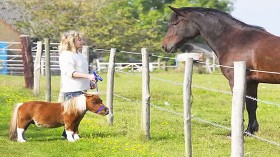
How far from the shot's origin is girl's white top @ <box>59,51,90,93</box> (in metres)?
11.8

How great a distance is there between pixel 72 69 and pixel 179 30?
281cm

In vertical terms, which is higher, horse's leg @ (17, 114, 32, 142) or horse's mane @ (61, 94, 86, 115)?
horse's mane @ (61, 94, 86, 115)

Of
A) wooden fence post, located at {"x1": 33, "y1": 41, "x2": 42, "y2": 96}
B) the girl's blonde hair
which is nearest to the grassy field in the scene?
the girl's blonde hair

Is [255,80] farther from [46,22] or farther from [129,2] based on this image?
[129,2]

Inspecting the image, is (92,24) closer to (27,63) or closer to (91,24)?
(91,24)

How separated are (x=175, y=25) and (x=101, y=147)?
350 centimetres

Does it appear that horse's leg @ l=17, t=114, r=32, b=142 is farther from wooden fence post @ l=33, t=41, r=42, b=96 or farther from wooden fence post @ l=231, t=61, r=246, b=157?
wooden fence post @ l=33, t=41, r=42, b=96

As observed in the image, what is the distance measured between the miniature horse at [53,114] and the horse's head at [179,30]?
9.04 feet

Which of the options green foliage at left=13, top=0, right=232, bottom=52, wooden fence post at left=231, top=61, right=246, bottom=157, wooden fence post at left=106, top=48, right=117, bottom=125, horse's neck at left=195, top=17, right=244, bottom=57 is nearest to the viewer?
wooden fence post at left=231, top=61, right=246, bottom=157

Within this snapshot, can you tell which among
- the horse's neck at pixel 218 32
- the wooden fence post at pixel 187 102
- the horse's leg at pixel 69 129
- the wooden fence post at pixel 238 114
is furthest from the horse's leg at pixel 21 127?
the wooden fence post at pixel 238 114

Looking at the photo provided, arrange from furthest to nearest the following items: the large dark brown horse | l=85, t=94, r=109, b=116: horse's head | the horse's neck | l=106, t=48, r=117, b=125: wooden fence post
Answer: l=106, t=48, r=117, b=125: wooden fence post → the horse's neck → the large dark brown horse → l=85, t=94, r=109, b=116: horse's head

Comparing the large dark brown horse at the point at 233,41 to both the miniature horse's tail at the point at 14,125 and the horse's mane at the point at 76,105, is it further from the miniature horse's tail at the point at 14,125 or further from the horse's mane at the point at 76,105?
the miniature horse's tail at the point at 14,125

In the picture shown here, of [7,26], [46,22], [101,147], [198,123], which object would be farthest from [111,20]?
[101,147]

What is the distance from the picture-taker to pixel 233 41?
42.9 ft
